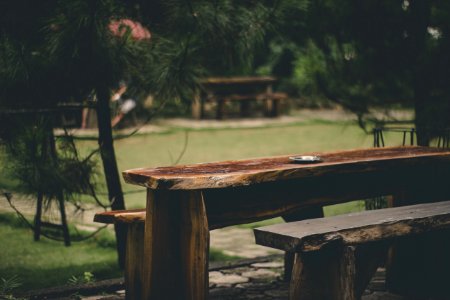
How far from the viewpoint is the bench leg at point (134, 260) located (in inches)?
169

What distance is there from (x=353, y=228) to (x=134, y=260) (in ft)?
4.28

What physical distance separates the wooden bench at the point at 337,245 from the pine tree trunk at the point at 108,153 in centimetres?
190

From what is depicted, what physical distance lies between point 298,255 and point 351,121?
297 centimetres

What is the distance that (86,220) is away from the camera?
724cm

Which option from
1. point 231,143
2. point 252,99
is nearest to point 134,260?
point 231,143

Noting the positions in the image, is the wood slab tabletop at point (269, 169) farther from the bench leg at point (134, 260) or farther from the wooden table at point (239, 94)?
the wooden table at point (239, 94)

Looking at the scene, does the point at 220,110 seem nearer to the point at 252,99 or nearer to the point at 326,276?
the point at 252,99

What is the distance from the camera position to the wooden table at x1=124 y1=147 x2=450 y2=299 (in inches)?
149

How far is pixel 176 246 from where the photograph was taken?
3973mm

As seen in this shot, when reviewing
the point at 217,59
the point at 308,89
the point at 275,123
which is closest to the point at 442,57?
the point at 308,89

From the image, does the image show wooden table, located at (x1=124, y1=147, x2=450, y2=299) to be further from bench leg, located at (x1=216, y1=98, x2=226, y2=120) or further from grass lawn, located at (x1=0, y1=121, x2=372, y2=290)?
bench leg, located at (x1=216, y1=98, x2=226, y2=120)

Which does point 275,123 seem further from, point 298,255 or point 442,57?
point 298,255

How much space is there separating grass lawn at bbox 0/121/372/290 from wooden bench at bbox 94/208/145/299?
3.31ft

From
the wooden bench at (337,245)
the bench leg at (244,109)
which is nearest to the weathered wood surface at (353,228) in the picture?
the wooden bench at (337,245)
